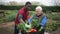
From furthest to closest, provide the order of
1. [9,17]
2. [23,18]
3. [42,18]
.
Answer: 1. [9,17]
2. [23,18]
3. [42,18]

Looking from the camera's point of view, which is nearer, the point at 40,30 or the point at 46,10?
the point at 40,30

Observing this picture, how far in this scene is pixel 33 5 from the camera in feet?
10.2

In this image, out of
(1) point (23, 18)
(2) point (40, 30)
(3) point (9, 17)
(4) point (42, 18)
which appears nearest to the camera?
(2) point (40, 30)

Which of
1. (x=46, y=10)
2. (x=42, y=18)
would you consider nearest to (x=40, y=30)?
(x=42, y=18)

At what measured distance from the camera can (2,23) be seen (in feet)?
10.5

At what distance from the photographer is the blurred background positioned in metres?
3.13

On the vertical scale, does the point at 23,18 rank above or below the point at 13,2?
below

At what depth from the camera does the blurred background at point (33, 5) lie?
10.3 feet

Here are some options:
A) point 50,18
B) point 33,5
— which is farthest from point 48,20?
point 33,5

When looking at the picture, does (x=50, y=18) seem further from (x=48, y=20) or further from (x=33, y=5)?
(x=33, y=5)

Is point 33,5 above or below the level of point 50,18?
above

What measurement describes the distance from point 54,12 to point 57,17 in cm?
11

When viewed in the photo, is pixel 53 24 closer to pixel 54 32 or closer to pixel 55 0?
pixel 54 32

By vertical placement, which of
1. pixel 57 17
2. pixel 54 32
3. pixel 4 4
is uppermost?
pixel 4 4
